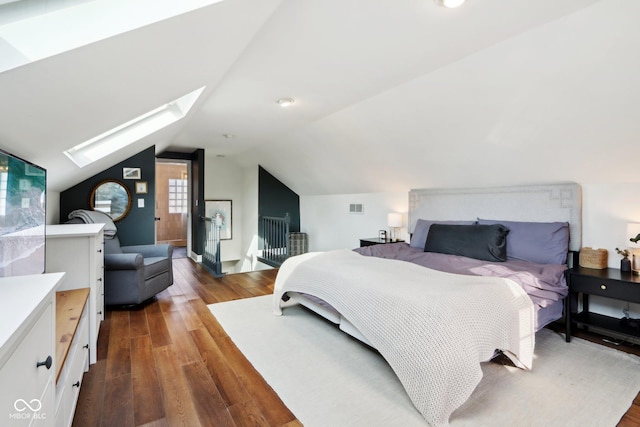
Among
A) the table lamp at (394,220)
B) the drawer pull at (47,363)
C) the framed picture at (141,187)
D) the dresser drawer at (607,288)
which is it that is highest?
the framed picture at (141,187)

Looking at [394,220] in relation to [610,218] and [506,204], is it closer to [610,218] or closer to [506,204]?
[506,204]

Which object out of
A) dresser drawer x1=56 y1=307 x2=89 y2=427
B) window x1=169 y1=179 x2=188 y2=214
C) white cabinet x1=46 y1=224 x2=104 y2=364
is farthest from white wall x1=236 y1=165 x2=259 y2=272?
dresser drawer x1=56 y1=307 x2=89 y2=427

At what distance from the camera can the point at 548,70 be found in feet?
7.37

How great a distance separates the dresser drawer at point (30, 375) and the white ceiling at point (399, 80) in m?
0.84

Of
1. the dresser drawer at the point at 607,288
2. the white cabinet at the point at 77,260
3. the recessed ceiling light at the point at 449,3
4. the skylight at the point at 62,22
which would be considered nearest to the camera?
the skylight at the point at 62,22

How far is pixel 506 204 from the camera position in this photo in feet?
12.0

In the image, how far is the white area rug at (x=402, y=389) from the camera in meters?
1.80

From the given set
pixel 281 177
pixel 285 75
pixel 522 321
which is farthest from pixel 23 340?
pixel 281 177

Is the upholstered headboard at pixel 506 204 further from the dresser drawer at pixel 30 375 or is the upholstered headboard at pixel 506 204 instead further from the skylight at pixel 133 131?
the dresser drawer at pixel 30 375

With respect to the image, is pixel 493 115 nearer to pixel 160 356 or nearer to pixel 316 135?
pixel 316 135

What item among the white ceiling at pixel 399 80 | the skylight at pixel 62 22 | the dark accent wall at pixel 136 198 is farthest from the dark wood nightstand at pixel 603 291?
the dark accent wall at pixel 136 198

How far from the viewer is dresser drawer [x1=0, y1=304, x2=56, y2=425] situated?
76 cm

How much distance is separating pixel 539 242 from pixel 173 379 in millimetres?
3433

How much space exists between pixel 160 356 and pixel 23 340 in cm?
188
